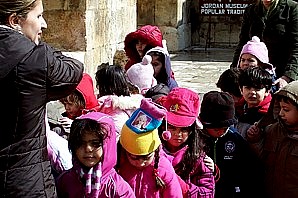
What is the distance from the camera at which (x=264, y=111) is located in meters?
3.88

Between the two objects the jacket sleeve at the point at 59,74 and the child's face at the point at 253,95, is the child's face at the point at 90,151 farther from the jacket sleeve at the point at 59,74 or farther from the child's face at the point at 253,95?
the child's face at the point at 253,95

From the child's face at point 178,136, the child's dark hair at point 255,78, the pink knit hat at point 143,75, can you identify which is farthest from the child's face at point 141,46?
the child's face at point 178,136

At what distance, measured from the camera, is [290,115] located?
10.8ft

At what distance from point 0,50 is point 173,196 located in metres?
1.18

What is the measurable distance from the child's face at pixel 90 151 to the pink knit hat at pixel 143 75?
146cm

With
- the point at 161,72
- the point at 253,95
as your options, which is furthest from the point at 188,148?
the point at 161,72

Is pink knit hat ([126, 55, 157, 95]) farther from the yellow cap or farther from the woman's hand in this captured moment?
the yellow cap

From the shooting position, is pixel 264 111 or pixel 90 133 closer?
pixel 90 133

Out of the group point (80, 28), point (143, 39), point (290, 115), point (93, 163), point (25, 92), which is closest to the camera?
point (25, 92)

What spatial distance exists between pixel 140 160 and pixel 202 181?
43 cm

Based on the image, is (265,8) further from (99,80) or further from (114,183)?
(114,183)

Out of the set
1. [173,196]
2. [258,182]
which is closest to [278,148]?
[258,182]

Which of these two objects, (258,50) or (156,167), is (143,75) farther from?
(156,167)

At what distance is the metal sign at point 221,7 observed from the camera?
41.4 feet
